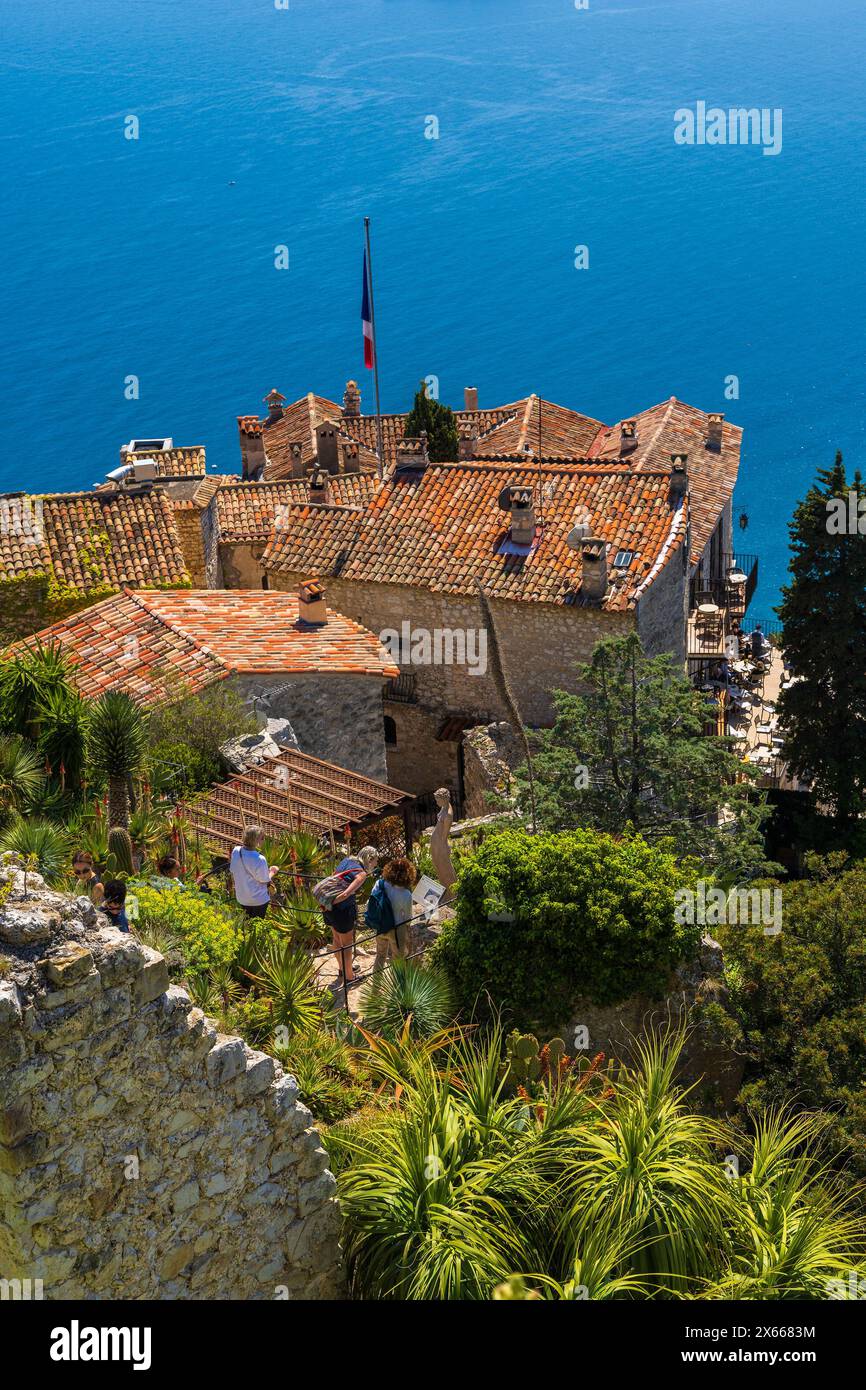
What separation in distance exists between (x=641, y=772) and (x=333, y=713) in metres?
5.94

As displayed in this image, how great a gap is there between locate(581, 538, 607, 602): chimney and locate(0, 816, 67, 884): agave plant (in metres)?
16.9

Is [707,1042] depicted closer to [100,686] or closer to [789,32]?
[100,686]

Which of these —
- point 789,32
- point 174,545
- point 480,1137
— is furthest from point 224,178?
point 480,1137

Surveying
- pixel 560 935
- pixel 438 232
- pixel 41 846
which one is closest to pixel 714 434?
pixel 560 935

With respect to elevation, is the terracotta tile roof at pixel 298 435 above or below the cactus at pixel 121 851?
above

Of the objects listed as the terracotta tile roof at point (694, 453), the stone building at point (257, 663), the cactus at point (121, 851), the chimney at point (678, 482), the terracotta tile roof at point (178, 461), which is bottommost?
the cactus at point (121, 851)

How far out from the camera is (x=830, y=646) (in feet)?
113

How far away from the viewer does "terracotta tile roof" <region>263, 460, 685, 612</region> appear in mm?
31703

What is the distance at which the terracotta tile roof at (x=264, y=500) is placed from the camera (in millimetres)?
41281

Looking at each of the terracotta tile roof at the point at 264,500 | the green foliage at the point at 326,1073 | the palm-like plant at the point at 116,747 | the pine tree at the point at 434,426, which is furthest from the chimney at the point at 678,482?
the pine tree at the point at 434,426

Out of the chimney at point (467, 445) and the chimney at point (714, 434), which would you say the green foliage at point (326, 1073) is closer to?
the chimney at point (467, 445)

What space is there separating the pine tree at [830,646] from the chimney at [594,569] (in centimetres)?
561

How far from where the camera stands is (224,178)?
153875 mm

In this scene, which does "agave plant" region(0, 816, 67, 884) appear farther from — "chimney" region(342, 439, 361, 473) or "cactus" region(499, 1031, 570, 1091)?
"chimney" region(342, 439, 361, 473)
